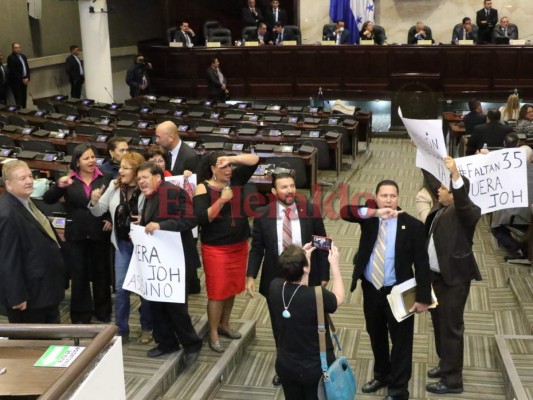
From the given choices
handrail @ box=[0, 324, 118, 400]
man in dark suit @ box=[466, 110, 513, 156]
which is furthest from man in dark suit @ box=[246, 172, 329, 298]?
man in dark suit @ box=[466, 110, 513, 156]

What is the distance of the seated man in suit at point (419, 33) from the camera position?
1405 centimetres

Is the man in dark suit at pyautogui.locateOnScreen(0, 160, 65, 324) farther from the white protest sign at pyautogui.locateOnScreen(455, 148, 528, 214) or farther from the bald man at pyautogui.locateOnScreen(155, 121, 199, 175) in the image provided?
the white protest sign at pyautogui.locateOnScreen(455, 148, 528, 214)

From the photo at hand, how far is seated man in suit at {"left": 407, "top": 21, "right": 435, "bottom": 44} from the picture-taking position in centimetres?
1405

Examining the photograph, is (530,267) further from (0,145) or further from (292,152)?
(0,145)

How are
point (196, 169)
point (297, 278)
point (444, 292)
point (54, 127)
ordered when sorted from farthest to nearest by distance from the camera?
point (54, 127), point (196, 169), point (444, 292), point (297, 278)

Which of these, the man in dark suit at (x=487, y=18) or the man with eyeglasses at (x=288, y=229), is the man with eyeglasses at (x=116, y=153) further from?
the man in dark suit at (x=487, y=18)

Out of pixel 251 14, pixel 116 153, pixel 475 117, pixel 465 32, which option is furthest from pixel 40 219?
pixel 251 14

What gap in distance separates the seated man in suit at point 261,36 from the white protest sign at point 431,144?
10799 millimetres

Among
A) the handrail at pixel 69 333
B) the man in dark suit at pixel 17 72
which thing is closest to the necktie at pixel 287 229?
the handrail at pixel 69 333

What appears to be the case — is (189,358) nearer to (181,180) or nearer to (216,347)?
(216,347)

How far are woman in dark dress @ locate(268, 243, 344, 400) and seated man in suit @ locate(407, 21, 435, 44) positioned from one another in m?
11.4

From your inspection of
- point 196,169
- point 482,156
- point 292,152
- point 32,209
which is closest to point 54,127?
point 292,152

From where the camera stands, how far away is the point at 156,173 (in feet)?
14.4

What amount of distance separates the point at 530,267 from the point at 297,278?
12.6ft
